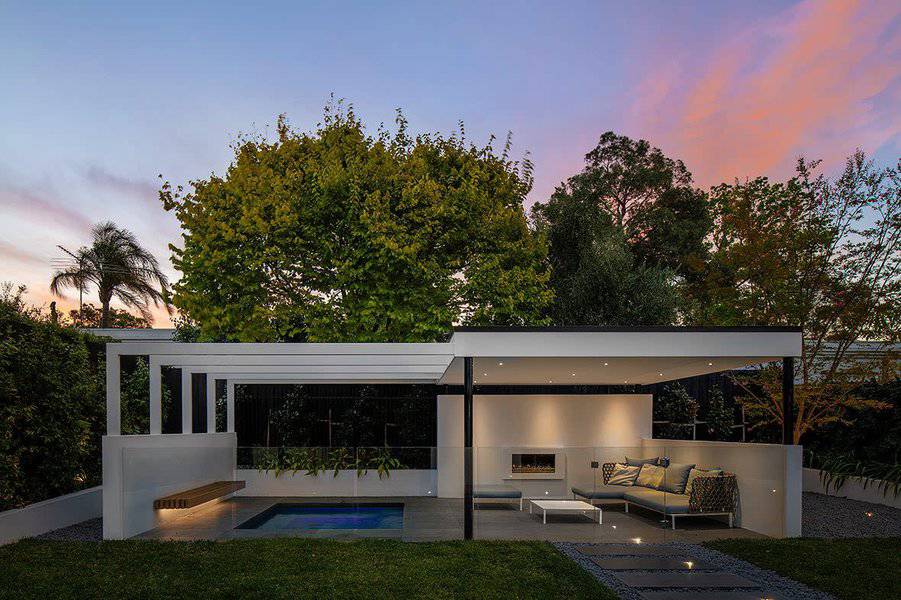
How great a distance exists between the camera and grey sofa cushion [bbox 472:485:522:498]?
8.41m

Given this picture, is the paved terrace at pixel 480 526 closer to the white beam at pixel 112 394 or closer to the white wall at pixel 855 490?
the white beam at pixel 112 394

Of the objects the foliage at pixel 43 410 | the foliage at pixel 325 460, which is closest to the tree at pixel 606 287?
the foliage at pixel 325 460

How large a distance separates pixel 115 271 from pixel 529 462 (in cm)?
2008

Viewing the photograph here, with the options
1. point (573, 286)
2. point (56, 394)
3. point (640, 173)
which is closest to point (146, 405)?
point (56, 394)

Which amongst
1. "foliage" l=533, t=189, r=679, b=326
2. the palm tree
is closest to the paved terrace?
"foliage" l=533, t=189, r=679, b=326

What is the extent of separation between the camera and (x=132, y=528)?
8289mm

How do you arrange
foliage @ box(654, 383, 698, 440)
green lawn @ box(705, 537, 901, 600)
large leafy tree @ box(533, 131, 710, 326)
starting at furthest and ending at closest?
large leafy tree @ box(533, 131, 710, 326)
foliage @ box(654, 383, 698, 440)
green lawn @ box(705, 537, 901, 600)

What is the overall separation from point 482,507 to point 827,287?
898 cm

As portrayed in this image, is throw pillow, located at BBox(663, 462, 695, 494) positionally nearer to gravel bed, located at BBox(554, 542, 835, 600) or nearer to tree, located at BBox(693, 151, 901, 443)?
gravel bed, located at BBox(554, 542, 835, 600)

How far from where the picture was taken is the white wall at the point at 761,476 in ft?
27.2

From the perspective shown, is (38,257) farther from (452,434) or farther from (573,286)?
(573,286)

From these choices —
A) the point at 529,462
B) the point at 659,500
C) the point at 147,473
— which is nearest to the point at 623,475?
the point at 659,500

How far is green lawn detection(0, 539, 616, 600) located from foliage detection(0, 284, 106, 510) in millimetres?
1398

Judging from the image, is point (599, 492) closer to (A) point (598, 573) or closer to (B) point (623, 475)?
(B) point (623, 475)
